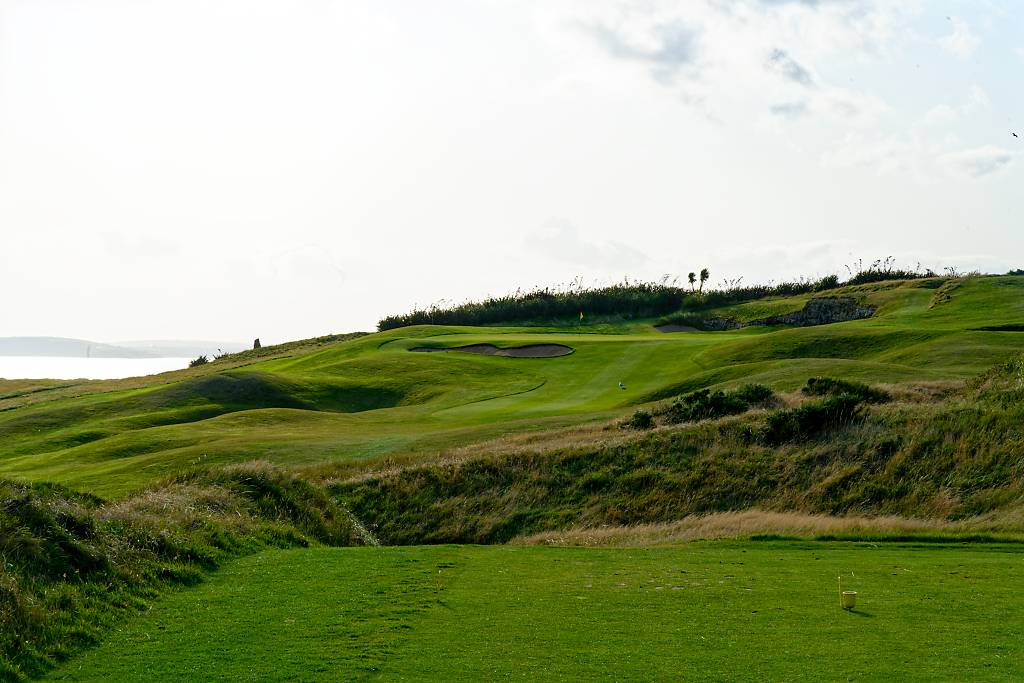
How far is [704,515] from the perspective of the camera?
2236cm

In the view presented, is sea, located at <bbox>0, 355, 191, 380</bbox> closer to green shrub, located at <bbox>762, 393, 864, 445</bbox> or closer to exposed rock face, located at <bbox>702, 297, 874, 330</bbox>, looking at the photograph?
exposed rock face, located at <bbox>702, 297, 874, 330</bbox>

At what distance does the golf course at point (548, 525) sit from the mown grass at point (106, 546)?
0.17 ft

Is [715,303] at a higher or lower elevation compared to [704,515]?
higher

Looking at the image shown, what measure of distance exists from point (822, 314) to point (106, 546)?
2500 inches

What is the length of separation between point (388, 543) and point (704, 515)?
7638 mm

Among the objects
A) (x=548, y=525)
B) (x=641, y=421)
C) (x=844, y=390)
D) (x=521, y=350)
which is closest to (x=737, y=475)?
(x=548, y=525)

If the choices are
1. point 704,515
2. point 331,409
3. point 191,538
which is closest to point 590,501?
point 704,515

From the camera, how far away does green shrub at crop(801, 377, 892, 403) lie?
2873 cm

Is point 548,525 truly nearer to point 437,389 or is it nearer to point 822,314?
point 437,389

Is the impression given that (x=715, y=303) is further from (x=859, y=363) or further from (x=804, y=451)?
Answer: (x=804, y=451)

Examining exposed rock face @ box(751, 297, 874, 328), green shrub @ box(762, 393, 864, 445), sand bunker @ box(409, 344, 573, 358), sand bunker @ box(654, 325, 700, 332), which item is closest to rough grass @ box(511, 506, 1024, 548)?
green shrub @ box(762, 393, 864, 445)

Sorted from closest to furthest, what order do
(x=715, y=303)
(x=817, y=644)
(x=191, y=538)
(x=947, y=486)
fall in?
(x=817, y=644) < (x=191, y=538) < (x=947, y=486) < (x=715, y=303)

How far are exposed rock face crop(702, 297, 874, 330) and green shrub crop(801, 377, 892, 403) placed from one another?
128ft

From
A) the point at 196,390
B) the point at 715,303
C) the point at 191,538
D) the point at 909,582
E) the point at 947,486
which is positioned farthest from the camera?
the point at 715,303
